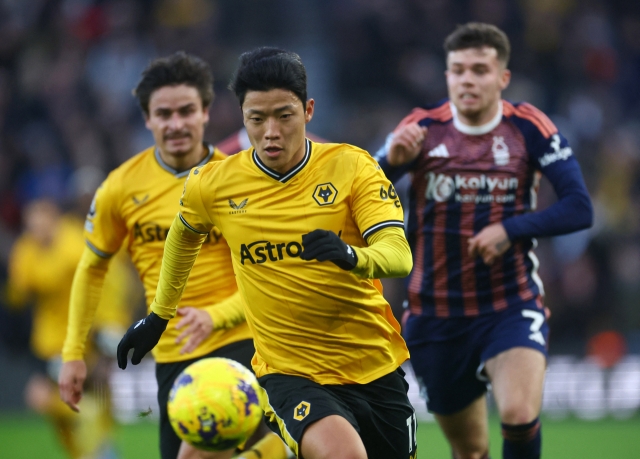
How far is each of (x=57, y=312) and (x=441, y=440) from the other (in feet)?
13.1

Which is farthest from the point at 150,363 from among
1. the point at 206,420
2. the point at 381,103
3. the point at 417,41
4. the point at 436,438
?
the point at 206,420

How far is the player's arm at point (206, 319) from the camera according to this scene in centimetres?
511

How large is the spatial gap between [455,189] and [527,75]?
8.66m

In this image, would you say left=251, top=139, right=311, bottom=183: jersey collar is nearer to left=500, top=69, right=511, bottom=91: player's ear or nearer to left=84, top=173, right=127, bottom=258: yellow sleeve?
left=84, top=173, right=127, bottom=258: yellow sleeve

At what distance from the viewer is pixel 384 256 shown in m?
3.87

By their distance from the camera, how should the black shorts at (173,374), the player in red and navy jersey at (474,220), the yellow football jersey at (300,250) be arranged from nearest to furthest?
the yellow football jersey at (300,250)
the black shorts at (173,374)
the player in red and navy jersey at (474,220)

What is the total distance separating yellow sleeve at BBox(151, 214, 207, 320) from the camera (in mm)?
4531

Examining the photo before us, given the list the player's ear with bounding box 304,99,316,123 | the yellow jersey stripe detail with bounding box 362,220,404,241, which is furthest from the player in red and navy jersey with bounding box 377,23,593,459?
the yellow jersey stripe detail with bounding box 362,220,404,241

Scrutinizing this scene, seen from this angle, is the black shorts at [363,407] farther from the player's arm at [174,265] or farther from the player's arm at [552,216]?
the player's arm at [552,216]

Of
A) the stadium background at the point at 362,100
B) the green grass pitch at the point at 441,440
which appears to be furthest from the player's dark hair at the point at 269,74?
the stadium background at the point at 362,100

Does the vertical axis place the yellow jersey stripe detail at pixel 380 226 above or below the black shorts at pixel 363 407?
above

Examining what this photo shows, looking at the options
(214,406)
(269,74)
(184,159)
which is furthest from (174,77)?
(214,406)

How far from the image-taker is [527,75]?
1398cm

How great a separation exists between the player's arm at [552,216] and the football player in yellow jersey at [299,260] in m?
1.12
